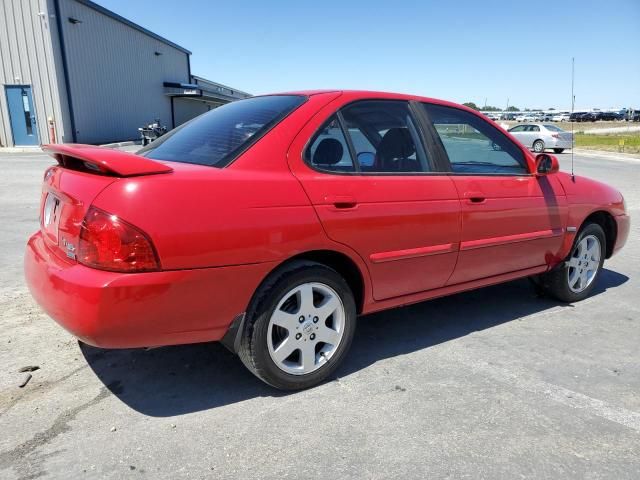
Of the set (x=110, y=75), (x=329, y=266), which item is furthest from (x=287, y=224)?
(x=110, y=75)

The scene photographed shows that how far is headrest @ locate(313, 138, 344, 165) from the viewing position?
2910mm

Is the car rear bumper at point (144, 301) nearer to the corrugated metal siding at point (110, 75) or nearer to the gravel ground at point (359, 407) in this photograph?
the gravel ground at point (359, 407)

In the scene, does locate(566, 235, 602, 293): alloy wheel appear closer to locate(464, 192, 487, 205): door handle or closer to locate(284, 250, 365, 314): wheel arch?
locate(464, 192, 487, 205): door handle

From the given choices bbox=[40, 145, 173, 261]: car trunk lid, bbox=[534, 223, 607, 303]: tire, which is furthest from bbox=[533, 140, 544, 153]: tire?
bbox=[40, 145, 173, 261]: car trunk lid

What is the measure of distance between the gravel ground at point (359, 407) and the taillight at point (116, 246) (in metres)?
0.84

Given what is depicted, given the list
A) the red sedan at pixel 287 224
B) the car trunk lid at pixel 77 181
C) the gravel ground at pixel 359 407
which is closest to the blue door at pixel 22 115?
the gravel ground at pixel 359 407

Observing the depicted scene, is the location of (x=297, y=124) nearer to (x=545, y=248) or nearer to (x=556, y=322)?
(x=545, y=248)

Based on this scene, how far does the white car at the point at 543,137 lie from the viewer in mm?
25553

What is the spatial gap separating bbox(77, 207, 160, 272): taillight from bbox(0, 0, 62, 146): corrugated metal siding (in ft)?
67.4

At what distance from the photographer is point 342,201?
9.36ft

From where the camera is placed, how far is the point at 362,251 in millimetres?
2957

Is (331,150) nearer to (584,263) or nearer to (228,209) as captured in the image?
(228,209)

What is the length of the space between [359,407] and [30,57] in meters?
21.8

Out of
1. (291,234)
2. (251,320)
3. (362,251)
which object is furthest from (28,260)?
(362,251)
